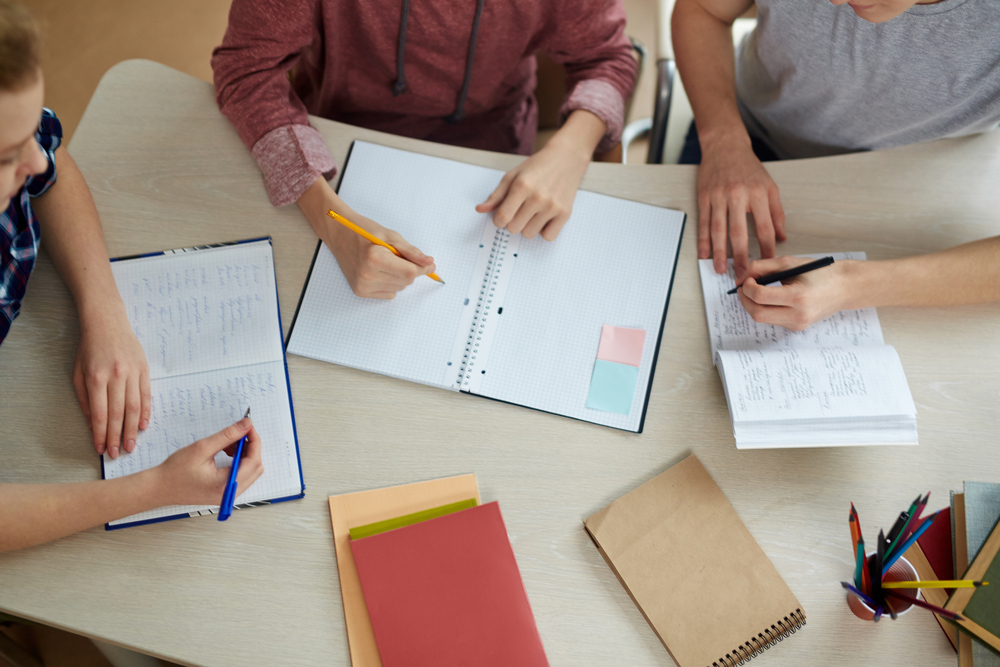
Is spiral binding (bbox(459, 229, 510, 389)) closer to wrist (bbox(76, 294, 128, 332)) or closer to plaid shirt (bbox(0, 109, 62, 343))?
wrist (bbox(76, 294, 128, 332))

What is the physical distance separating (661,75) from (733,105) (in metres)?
0.20

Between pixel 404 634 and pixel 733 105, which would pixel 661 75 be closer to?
pixel 733 105

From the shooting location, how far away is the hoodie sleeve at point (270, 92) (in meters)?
0.88

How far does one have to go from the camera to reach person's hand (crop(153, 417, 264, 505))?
71 centimetres

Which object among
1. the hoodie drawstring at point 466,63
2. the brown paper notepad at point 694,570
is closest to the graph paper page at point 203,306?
the hoodie drawstring at point 466,63

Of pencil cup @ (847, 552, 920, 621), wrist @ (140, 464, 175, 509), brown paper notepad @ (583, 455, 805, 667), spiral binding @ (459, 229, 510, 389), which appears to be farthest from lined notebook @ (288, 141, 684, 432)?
pencil cup @ (847, 552, 920, 621)

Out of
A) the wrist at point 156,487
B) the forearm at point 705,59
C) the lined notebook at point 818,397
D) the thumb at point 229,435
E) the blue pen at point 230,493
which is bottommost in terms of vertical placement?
the wrist at point 156,487

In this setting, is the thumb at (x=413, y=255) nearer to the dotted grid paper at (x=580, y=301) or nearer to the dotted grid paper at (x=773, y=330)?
the dotted grid paper at (x=580, y=301)

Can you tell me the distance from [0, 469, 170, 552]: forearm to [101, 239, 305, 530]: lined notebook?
1.3 inches

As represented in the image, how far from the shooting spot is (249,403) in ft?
2.62

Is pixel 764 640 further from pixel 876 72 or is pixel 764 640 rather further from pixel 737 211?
pixel 876 72

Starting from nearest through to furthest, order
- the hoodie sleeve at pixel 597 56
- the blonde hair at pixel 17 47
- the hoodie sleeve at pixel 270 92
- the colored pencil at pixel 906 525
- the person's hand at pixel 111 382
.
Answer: the blonde hair at pixel 17 47 < the colored pencil at pixel 906 525 < the person's hand at pixel 111 382 < the hoodie sleeve at pixel 270 92 < the hoodie sleeve at pixel 597 56

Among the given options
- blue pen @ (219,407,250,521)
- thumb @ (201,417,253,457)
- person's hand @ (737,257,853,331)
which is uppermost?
person's hand @ (737,257,853,331)

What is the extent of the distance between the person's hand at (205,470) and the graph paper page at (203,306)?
0.13 m
